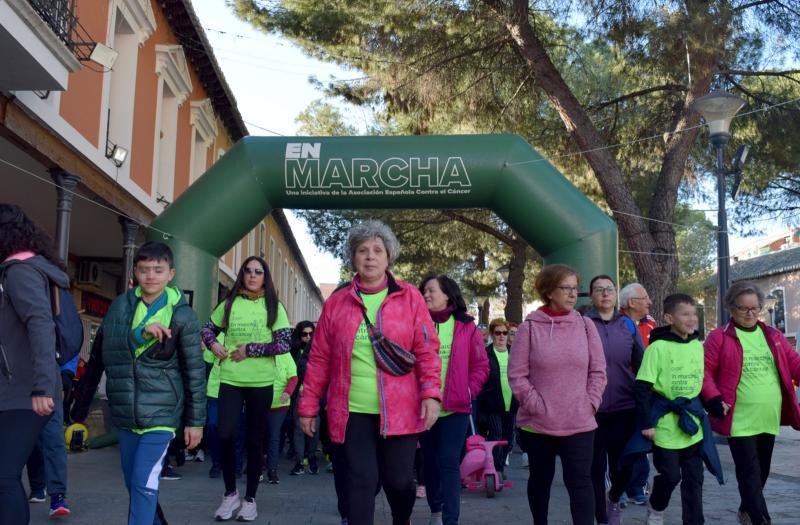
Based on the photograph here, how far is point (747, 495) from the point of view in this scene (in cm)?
526

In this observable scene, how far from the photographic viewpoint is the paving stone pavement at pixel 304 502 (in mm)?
5926

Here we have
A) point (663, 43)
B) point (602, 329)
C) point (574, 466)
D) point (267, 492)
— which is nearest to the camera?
point (574, 466)

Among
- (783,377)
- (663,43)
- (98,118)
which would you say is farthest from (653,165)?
(783,377)

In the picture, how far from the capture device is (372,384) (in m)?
4.03

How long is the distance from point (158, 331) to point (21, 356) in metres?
0.64

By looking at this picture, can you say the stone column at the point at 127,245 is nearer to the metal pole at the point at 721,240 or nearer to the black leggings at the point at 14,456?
the metal pole at the point at 721,240

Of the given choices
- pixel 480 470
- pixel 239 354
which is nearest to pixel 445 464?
pixel 239 354

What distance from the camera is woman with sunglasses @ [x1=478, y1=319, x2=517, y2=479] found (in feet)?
28.3

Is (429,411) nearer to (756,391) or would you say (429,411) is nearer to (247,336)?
(247,336)

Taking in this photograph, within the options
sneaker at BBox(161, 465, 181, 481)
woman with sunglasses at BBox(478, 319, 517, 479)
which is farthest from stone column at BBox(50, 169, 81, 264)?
woman with sunglasses at BBox(478, 319, 517, 479)

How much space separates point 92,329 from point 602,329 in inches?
566

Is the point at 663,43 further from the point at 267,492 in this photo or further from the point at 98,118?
the point at 267,492

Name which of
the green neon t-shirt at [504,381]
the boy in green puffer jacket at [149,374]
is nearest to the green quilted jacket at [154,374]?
the boy in green puffer jacket at [149,374]

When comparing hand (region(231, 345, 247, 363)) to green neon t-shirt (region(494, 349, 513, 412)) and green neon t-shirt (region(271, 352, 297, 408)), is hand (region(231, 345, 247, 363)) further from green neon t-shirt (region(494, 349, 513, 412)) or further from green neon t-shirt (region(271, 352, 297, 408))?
green neon t-shirt (region(494, 349, 513, 412))
